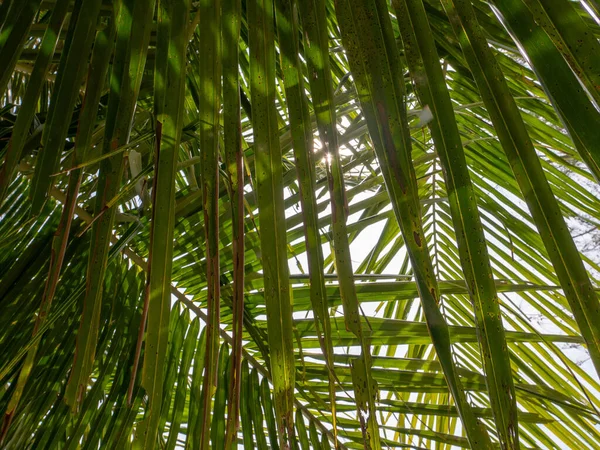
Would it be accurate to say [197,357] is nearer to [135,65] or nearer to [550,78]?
[135,65]

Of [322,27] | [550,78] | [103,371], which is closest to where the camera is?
[550,78]

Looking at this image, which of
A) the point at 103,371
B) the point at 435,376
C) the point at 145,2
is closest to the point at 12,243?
the point at 103,371

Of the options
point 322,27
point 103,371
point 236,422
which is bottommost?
point 236,422

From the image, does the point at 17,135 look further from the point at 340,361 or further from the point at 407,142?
the point at 340,361

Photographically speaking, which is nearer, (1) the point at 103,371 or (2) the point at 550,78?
(2) the point at 550,78

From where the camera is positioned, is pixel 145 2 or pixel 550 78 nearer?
pixel 550 78

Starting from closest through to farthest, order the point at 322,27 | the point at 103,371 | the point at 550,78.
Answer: the point at 550,78 → the point at 322,27 → the point at 103,371

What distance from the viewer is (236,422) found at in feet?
1.00

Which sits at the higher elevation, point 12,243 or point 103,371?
point 12,243

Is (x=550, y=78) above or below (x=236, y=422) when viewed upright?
above

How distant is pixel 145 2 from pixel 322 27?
121 millimetres

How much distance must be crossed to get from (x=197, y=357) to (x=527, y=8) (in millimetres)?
628

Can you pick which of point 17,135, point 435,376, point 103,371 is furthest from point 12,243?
point 435,376

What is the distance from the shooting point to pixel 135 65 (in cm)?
35
